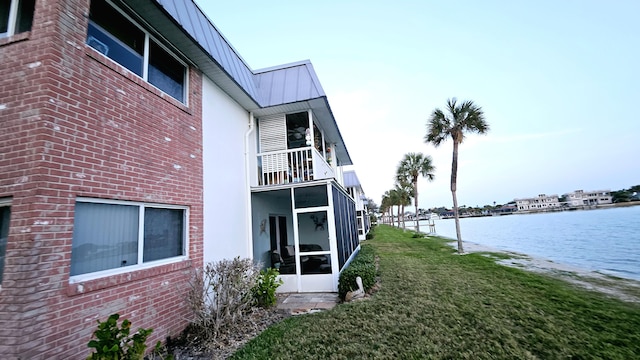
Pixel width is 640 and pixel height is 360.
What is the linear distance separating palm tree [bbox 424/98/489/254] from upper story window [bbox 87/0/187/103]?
13.9 metres

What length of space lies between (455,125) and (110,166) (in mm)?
15798

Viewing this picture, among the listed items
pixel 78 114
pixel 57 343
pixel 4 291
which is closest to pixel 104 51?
pixel 78 114

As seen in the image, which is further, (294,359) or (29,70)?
(294,359)

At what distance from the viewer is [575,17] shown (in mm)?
11562

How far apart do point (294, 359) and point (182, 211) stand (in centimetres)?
340

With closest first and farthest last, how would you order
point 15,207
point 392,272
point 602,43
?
point 15,207 → point 392,272 → point 602,43

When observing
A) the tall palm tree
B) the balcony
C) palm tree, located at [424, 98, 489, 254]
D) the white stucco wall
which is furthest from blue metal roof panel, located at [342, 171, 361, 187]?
the tall palm tree

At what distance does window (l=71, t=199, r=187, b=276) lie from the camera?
3176 mm

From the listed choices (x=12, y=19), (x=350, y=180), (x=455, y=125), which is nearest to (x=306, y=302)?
(x=12, y=19)

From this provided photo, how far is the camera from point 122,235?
3707 mm

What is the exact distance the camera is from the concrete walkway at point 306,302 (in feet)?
19.6

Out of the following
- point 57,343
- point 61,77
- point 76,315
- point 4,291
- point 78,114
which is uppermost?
point 61,77

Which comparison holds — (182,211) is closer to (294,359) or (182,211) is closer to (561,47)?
(294,359)

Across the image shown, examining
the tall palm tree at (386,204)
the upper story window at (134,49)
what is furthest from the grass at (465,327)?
the tall palm tree at (386,204)
